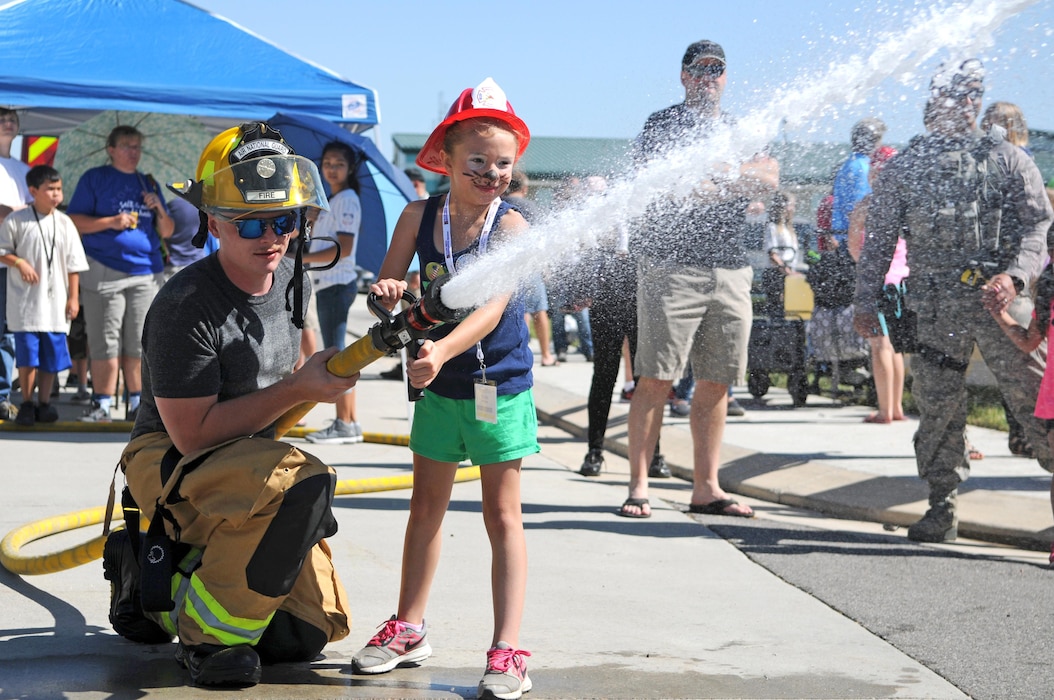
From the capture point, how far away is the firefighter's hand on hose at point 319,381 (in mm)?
3244

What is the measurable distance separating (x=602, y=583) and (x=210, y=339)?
2120 millimetres

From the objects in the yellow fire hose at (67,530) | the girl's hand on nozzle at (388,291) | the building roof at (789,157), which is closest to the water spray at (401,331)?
the girl's hand on nozzle at (388,291)

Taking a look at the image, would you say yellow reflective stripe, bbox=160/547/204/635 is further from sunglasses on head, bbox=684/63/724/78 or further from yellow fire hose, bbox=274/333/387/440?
sunglasses on head, bbox=684/63/724/78

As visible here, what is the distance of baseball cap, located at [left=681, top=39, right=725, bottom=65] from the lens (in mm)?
5738

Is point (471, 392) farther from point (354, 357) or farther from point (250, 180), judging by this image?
point (250, 180)

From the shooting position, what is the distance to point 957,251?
559 cm

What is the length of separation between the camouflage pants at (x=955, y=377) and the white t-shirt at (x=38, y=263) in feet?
19.5

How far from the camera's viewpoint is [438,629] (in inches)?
162

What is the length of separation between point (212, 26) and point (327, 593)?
8.15 m

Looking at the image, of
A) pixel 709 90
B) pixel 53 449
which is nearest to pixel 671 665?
pixel 709 90

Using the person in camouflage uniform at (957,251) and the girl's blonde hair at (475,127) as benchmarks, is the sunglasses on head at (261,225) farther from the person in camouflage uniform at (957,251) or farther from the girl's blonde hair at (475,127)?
the person in camouflage uniform at (957,251)

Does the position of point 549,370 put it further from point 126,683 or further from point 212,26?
point 126,683

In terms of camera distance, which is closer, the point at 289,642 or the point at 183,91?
the point at 289,642

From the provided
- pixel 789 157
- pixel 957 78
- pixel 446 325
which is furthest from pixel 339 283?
pixel 446 325
